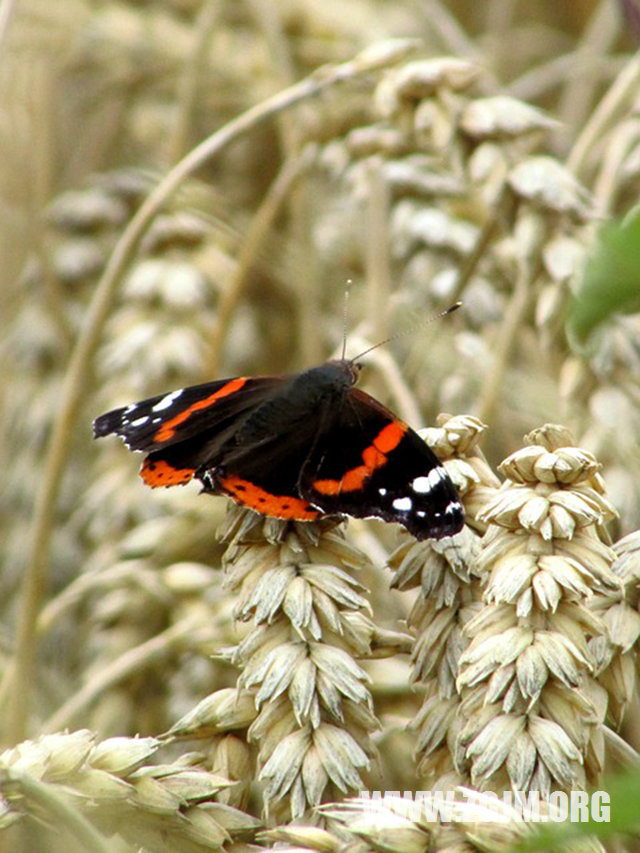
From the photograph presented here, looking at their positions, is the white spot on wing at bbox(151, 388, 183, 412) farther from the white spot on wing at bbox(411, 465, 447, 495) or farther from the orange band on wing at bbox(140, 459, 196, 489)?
the white spot on wing at bbox(411, 465, 447, 495)

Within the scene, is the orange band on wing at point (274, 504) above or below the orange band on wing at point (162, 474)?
below

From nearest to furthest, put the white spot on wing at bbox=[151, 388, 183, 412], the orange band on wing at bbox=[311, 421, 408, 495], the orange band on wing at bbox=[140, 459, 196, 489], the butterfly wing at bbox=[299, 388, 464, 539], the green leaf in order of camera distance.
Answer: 1. the green leaf
2. the butterfly wing at bbox=[299, 388, 464, 539]
3. the orange band on wing at bbox=[311, 421, 408, 495]
4. the orange band on wing at bbox=[140, 459, 196, 489]
5. the white spot on wing at bbox=[151, 388, 183, 412]

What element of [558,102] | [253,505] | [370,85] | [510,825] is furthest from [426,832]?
[558,102]

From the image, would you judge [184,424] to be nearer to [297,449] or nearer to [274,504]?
[297,449]

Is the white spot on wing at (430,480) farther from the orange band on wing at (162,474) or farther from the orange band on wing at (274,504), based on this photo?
the orange band on wing at (162,474)

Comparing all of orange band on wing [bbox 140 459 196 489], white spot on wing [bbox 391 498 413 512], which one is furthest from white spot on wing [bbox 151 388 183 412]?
white spot on wing [bbox 391 498 413 512]

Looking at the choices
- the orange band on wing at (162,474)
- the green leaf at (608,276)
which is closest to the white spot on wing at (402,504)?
the orange band on wing at (162,474)

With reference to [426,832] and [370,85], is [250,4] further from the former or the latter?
[426,832]
